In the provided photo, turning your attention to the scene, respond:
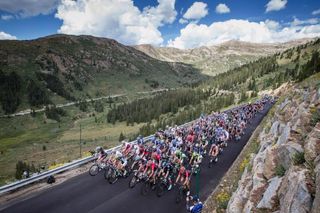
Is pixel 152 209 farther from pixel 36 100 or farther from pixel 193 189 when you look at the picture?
pixel 36 100

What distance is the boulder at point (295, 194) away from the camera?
7.54 m

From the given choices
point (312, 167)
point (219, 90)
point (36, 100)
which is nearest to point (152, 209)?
point (312, 167)

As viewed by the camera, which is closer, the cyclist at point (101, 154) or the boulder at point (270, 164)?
the boulder at point (270, 164)

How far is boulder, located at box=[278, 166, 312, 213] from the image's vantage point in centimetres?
754

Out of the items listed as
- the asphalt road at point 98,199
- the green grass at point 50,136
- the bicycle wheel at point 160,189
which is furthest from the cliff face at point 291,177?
the green grass at point 50,136

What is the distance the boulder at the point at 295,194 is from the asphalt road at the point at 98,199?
31.2 feet

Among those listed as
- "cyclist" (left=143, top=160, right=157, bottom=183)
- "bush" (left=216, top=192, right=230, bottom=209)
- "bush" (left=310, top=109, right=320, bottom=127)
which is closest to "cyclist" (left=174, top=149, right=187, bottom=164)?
"cyclist" (left=143, top=160, right=157, bottom=183)

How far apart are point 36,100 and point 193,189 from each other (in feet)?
545

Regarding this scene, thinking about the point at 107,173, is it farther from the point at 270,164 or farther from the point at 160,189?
the point at 270,164

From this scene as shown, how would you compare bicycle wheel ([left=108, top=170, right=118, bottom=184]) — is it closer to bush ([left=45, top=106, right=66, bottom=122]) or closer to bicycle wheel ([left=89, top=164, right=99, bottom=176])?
bicycle wheel ([left=89, top=164, right=99, bottom=176])

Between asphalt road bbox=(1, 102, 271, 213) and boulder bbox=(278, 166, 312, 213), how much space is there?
31.2 feet

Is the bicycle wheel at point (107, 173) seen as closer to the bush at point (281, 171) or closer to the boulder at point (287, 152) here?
the boulder at point (287, 152)

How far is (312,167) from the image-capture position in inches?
340

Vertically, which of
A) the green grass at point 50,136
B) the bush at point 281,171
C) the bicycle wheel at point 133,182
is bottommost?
the green grass at point 50,136
